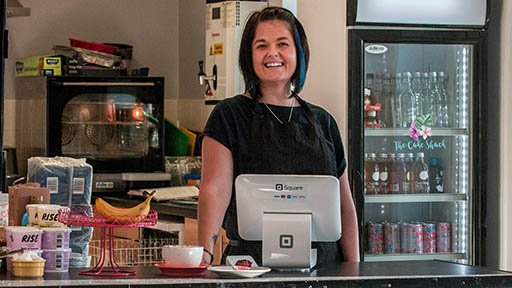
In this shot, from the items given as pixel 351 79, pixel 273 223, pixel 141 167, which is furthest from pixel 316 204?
pixel 141 167

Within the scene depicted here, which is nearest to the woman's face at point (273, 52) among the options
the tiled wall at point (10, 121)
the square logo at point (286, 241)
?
the square logo at point (286, 241)

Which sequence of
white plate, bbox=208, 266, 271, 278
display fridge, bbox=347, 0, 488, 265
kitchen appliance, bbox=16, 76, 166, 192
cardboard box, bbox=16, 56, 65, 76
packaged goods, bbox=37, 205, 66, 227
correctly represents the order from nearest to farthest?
white plate, bbox=208, 266, 271, 278, packaged goods, bbox=37, 205, 66, 227, display fridge, bbox=347, 0, 488, 265, kitchen appliance, bbox=16, 76, 166, 192, cardboard box, bbox=16, 56, 65, 76

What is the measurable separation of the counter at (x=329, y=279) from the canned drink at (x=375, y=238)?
1858 mm

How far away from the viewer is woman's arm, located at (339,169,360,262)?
10.5ft

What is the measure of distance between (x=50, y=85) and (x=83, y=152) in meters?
0.50

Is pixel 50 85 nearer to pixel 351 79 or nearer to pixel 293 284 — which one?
pixel 351 79

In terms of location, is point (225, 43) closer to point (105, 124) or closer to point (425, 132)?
point (105, 124)

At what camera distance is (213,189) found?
302cm

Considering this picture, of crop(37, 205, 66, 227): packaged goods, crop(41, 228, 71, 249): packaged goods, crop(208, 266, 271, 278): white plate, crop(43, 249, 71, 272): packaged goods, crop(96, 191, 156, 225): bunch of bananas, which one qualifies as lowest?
crop(208, 266, 271, 278): white plate

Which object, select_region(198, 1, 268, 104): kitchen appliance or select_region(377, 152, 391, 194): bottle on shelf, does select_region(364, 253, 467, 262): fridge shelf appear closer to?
select_region(377, 152, 391, 194): bottle on shelf

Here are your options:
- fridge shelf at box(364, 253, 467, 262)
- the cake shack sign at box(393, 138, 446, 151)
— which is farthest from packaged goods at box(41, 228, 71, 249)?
the cake shack sign at box(393, 138, 446, 151)

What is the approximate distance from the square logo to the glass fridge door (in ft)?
6.42

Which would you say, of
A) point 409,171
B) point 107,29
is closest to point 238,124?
point 409,171

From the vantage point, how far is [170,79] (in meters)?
6.75
